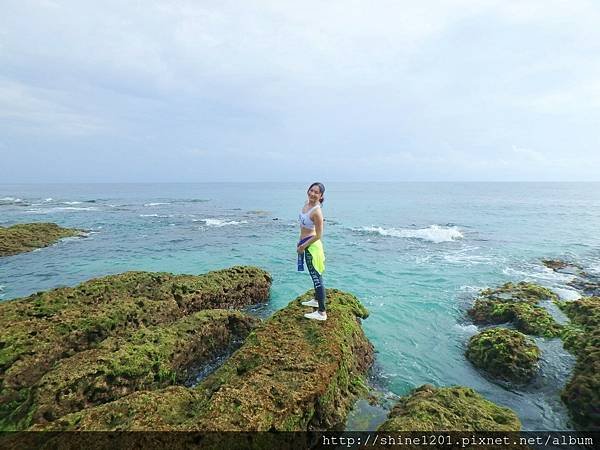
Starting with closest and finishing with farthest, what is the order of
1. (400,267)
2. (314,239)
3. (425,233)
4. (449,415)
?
(449,415)
(314,239)
(400,267)
(425,233)

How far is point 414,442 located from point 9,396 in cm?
740

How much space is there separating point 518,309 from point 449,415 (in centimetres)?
769

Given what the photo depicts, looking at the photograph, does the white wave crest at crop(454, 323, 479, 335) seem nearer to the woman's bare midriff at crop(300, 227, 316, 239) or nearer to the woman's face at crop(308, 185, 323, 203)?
the woman's bare midriff at crop(300, 227, 316, 239)

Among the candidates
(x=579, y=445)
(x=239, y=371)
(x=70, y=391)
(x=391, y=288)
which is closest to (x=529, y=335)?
(x=579, y=445)

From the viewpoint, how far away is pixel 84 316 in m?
8.26

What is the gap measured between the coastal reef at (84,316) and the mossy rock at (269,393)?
176cm

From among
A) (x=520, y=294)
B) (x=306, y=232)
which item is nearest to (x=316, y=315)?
(x=306, y=232)

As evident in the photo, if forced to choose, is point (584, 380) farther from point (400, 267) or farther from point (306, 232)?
point (400, 267)

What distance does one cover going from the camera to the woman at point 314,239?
6797mm

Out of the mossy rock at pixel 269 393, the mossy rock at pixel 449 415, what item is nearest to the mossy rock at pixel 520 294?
the mossy rock at pixel 449 415

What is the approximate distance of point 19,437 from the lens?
14.9 ft

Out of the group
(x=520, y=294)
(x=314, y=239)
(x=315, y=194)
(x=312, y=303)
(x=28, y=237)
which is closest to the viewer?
(x=315, y=194)

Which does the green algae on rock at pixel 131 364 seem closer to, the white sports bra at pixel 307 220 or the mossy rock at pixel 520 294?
the white sports bra at pixel 307 220

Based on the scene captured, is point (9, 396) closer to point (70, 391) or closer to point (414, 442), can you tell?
point (70, 391)
